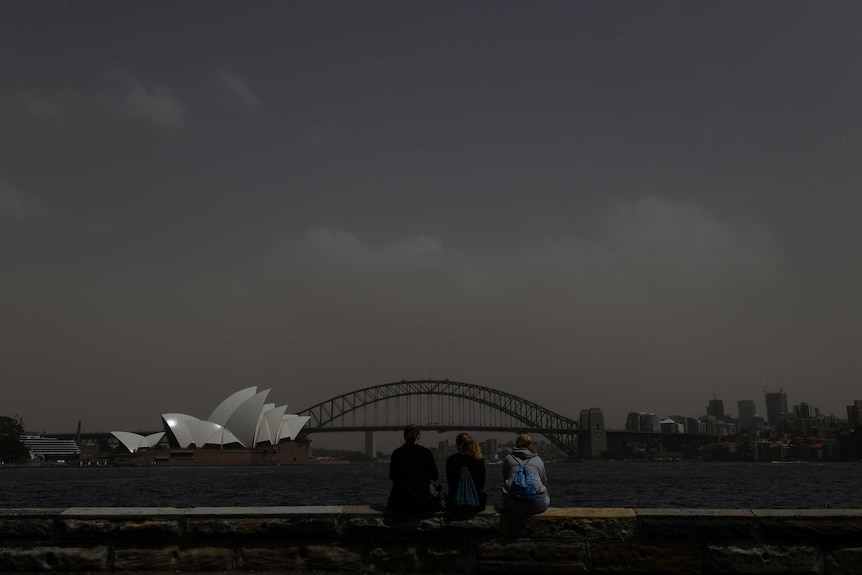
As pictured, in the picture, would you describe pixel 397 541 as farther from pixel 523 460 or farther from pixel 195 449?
pixel 195 449

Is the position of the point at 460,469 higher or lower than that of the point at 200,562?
higher

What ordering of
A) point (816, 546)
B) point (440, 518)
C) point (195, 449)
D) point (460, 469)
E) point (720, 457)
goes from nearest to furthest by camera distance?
point (816, 546) → point (440, 518) → point (460, 469) → point (195, 449) → point (720, 457)

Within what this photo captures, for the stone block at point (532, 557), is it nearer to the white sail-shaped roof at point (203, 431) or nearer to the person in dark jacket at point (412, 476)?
the person in dark jacket at point (412, 476)

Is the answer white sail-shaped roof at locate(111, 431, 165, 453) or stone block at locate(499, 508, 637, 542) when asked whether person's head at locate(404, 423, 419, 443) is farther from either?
white sail-shaped roof at locate(111, 431, 165, 453)

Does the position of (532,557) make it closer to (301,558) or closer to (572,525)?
(572,525)

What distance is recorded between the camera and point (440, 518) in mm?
5387

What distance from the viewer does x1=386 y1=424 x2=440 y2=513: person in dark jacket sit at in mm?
5488

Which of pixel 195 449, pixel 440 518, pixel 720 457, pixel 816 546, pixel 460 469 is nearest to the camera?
pixel 816 546

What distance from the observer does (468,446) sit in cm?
611

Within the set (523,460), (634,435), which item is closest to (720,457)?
(634,435)

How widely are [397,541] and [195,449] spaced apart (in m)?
119

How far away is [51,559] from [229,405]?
111068 mm

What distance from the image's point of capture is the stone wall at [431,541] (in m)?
5.07

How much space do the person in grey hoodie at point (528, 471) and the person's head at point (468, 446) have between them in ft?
0.75
